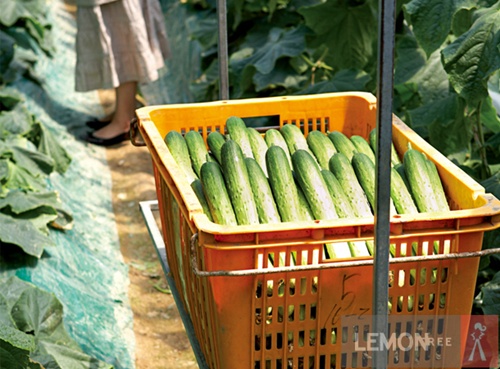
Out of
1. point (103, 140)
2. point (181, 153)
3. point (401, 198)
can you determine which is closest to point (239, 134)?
point (181, 153)

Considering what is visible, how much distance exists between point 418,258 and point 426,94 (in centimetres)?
184

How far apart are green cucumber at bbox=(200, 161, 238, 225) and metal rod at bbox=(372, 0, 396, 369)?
44 centimetres

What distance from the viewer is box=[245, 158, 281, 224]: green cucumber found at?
6.79 feet

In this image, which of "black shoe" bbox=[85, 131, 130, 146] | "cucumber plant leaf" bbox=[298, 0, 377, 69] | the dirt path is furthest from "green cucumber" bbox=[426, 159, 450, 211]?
"black shoe" bbox=[85, 131, 130, 146]

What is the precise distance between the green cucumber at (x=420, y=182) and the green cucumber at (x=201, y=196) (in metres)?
0.49

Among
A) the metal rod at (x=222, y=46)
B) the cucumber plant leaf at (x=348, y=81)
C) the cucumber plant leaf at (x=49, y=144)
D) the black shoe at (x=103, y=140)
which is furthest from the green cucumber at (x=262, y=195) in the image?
the black shoe at (x=103, y=140)

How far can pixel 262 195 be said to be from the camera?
2.10 m

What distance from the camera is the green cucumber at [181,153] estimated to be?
2.33 meters

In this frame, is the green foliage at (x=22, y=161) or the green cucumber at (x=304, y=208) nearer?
the green cucumber at (x=304, y=208)

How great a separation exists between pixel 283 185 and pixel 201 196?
211 millimetres

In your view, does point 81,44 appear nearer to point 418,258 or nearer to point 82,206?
point 82,206

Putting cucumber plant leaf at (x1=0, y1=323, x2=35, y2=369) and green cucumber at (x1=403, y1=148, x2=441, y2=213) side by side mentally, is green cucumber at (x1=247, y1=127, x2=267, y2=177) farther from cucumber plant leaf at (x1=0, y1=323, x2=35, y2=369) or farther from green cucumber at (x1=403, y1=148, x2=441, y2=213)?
cucumber plant leaf at (x1=0, y1=323, x2=35, y2=369)

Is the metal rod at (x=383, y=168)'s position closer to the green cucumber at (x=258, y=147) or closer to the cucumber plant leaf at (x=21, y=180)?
the green cucumber at (x=258, y=147)

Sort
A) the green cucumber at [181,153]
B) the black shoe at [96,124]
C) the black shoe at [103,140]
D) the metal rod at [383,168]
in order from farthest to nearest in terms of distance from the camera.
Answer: the black shoe at [96,124], the black shoe at [103,140], the green cucumber at [181,153], the metal rod at [383,168]
